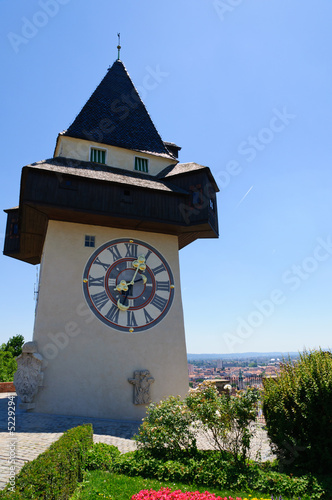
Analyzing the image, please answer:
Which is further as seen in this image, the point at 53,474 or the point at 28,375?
the point at 28,375

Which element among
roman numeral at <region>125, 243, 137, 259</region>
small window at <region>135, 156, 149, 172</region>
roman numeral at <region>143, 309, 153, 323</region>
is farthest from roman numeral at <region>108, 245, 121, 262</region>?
small window at <region>135, 156, 149, 172</region>

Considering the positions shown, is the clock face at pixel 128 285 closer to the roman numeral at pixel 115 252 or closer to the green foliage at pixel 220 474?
the roman numeral at pixel 115 252

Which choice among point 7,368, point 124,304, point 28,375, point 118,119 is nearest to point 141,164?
point 118,119

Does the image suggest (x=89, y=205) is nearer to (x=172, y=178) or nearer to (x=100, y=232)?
(x=100, y=232)

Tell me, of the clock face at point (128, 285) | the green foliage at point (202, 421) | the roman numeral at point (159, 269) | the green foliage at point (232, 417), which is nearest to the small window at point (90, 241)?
the clock face at point (128, 285)

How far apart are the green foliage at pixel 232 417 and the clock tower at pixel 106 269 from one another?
5699mm

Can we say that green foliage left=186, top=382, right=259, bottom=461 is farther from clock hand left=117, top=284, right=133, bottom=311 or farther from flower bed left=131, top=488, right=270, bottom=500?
clock hand left=117, top=284, right=133, bottom=311

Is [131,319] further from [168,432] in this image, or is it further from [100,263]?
[168,432]

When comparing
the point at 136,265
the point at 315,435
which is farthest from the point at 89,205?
the point at 315,435

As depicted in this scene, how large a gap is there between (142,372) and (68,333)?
116 inches

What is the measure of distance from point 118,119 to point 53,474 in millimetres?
15439

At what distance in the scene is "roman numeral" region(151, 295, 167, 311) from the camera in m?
14.0

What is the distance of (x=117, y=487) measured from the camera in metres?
5.93

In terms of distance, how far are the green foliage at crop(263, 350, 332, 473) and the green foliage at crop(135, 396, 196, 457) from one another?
179cm
